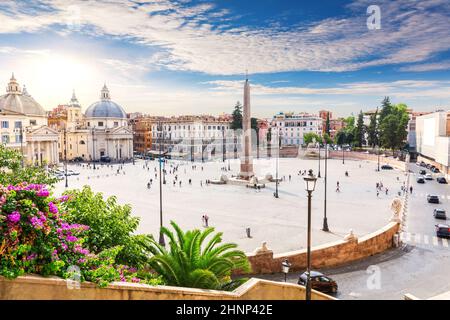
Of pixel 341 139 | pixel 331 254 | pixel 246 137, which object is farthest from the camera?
pixel 341 139

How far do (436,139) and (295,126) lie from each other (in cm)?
5521

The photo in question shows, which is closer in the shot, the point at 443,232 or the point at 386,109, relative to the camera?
the point at 443,232

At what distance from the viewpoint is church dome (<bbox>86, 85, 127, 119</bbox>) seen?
87188 millimetres

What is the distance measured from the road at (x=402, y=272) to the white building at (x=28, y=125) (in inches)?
2234

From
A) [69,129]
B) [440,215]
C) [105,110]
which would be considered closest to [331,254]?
[440,215]

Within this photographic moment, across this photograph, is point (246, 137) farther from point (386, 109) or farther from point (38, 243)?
point (386, 109)

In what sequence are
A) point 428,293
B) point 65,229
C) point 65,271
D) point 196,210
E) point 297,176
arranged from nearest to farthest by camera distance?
point 65,271
point 65,229
point 428,293
point 196,210
point 297,176

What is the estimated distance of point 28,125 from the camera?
63.8 meters

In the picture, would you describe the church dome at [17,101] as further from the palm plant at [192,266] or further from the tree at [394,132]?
the palm plant at [192,266]

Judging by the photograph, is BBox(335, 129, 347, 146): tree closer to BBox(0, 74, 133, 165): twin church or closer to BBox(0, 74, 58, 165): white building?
BBox(0, 74, 133, 165): twin church

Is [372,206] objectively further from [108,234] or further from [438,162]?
[438,162]
